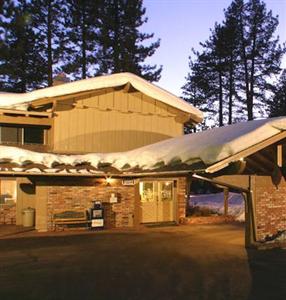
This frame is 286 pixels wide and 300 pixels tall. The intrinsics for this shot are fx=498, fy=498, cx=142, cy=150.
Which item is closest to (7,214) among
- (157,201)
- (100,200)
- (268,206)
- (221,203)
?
(100,200)

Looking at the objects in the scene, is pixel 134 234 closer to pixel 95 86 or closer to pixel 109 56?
pixel 95 86

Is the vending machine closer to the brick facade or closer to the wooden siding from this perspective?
the brick facade

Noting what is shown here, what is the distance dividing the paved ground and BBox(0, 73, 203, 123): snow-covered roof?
17.5 feet

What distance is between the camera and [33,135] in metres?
19.5

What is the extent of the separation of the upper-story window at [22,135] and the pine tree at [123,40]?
17058 millimetres

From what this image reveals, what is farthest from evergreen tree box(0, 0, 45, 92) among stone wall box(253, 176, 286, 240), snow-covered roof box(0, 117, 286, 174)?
stone wall box(253, 176, 286, 240)

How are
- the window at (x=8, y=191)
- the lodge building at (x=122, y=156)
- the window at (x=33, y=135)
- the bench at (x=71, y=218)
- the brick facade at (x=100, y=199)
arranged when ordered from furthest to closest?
the window at (x=8, y=191) < the window at (x=33, y=135) < the brick facade at (x=100, y=199) < the bench at (x=71, y=218) < the lodge building at (x=122, y=156)

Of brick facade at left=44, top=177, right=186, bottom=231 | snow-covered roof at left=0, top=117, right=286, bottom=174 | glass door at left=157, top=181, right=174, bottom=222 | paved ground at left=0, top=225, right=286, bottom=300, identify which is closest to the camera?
paved ground at left=0, top=225, right=286, bottom=300

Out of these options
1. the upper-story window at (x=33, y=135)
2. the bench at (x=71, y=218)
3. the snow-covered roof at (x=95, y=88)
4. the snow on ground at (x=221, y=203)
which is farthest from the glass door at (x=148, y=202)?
the upper-story window at (x=33, y=135)

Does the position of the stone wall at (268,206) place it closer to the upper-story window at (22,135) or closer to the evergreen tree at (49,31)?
the upper-story window at (22,135)

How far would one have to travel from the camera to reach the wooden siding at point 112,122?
1923cm

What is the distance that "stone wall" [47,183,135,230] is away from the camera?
18.1m

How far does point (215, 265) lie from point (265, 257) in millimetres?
1736

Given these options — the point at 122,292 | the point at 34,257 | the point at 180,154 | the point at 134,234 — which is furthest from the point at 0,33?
the point at 134,234
